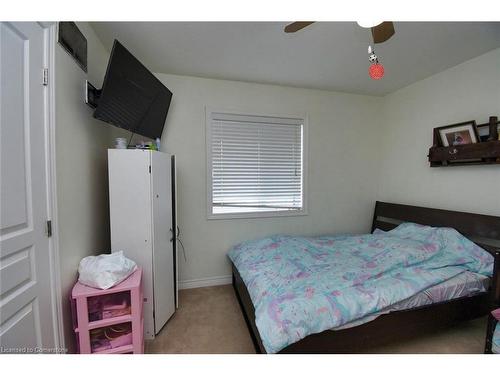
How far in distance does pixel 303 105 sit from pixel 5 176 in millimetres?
2798

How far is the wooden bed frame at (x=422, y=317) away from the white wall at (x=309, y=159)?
2.81ft

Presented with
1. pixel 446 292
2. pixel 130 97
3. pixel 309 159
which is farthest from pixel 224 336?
pixel 309 159

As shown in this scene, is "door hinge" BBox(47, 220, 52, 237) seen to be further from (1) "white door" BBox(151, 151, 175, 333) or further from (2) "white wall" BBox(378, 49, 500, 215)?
(2) "white wall" BBox(378, 49, 500, 215)

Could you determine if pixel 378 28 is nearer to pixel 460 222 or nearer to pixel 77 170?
pixel 460 222

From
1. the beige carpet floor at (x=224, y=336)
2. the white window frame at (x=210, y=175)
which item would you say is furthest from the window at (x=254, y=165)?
the beige carpet floor at (x=224, y=336)

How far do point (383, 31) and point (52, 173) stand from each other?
2.21 m

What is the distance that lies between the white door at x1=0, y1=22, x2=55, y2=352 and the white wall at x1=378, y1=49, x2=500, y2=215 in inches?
136

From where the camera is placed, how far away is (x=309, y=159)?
9.31 feet

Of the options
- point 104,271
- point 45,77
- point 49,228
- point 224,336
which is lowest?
point 224,336

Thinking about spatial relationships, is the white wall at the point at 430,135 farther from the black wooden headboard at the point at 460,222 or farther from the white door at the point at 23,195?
the white door at the point at 23,195

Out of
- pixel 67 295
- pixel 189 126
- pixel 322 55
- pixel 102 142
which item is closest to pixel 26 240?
pixel 67 295

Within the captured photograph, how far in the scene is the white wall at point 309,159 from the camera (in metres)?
2.45

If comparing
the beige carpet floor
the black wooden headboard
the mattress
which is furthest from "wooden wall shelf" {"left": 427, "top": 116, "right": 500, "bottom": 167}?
the beige carpet floor

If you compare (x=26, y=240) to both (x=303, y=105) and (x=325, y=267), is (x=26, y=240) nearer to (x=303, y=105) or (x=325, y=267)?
(x=325, y=267)
